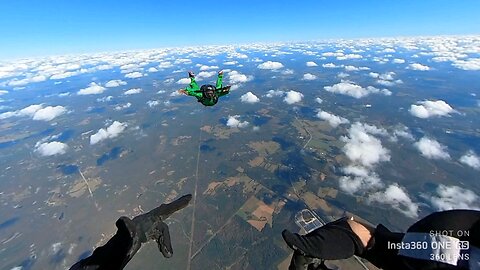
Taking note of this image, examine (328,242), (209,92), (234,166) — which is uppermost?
(328,242)

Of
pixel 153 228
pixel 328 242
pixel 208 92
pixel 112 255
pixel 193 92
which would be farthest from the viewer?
pixel 193 92

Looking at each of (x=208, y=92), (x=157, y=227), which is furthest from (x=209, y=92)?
(x=157, y=227)

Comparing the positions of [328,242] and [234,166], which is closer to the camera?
[328,242]

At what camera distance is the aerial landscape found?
1849 inches

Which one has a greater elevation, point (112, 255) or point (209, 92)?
point (112, 255)

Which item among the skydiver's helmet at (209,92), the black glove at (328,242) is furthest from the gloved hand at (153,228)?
the skydiver's helmet at (209,92)

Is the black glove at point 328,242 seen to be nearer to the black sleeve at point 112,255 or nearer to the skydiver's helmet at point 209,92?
the black sleeve at point 112,255

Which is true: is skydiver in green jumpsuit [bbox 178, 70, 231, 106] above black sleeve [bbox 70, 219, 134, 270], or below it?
below

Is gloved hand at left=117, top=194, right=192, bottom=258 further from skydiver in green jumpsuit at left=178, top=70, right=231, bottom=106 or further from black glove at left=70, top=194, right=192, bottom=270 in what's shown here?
skydiver in green jumpsuit at left=178, top=70, right=231, bottom=106

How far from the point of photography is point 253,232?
4494 centimetres

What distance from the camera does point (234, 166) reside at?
7169 cm

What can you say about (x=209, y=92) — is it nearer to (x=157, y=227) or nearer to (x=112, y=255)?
(x=157, y=227)

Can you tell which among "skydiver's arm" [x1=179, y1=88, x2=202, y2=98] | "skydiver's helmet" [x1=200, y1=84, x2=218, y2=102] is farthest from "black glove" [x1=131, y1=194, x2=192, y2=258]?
"skydiver's arm" [x1=179, y1=88, x2=202, y2=98]

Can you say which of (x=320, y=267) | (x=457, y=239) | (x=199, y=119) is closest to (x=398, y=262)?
(x=457, y=239)
